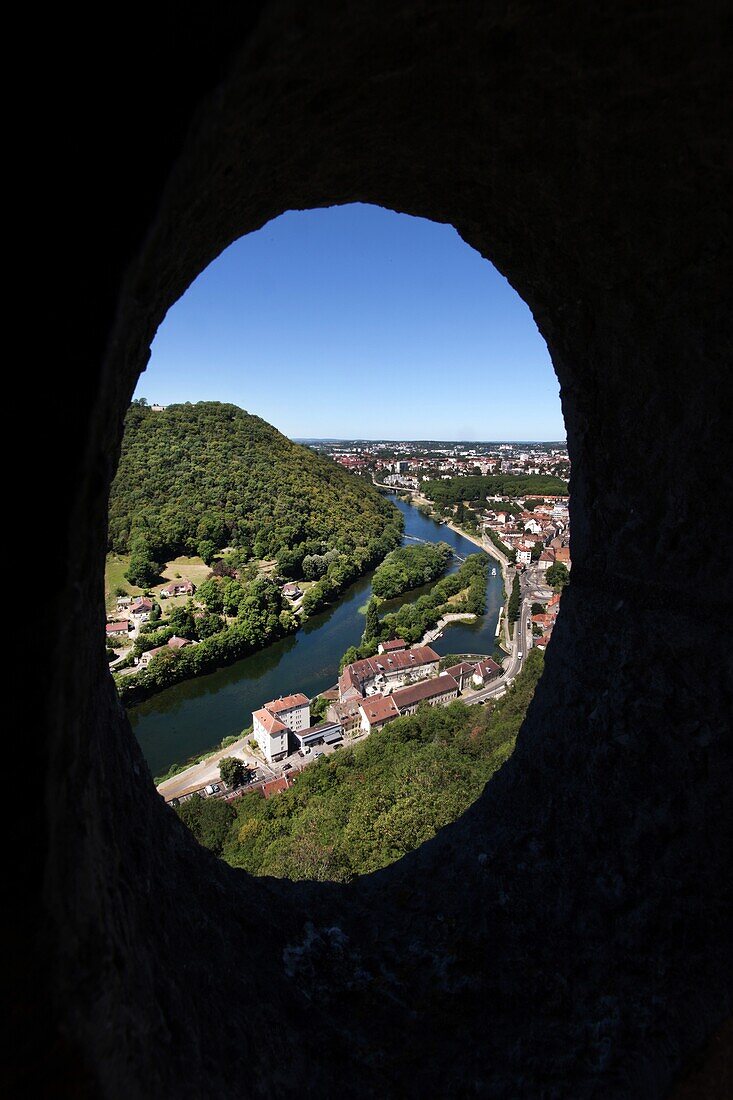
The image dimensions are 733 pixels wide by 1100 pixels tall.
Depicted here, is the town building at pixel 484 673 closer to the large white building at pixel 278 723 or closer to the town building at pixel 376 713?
the town building at pixel 376 713

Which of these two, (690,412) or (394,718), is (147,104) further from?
(394,718)

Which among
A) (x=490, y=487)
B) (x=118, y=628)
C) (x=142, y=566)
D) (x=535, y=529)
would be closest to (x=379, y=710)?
(x=118, y=628)

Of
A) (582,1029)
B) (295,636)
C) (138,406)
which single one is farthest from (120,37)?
(138,406)

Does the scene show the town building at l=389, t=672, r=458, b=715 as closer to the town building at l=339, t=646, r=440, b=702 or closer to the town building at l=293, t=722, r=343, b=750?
the town building at l=339, t=646, r=440, b=702

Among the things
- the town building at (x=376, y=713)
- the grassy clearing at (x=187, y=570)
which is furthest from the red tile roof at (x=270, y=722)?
the grassy clearing at (x=187, y=570)

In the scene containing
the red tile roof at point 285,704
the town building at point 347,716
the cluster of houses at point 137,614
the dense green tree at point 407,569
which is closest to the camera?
the red tile roof at point 285,704
